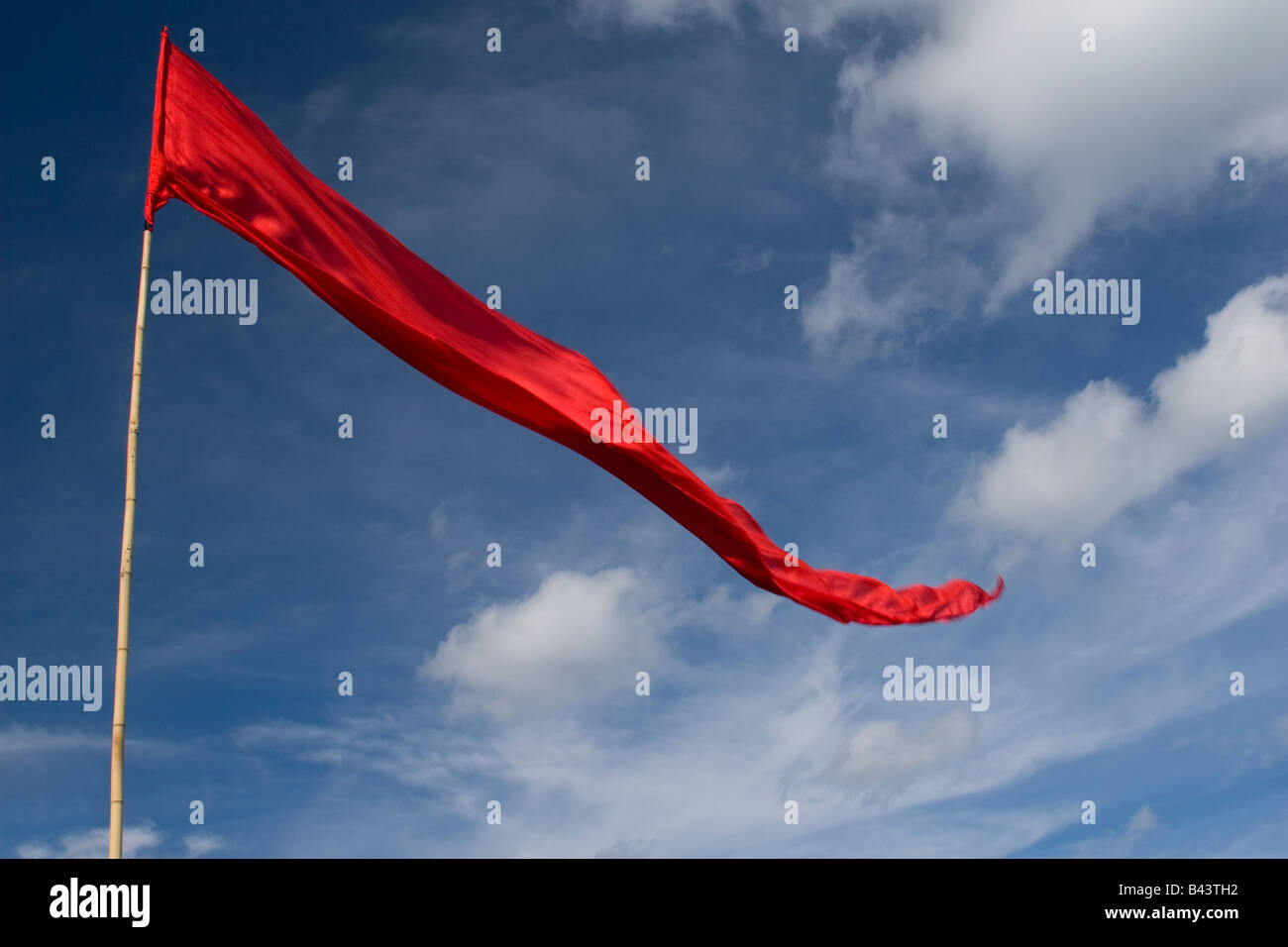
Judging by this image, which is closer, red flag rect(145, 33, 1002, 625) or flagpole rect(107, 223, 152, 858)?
flagpole rect(107, 223, 152, 858)

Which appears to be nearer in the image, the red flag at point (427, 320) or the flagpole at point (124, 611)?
the flagpole at point (124, 611)

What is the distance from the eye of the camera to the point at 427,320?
60.8 feet

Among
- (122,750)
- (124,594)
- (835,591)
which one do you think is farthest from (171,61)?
(835,591)

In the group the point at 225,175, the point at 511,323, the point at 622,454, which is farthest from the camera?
the point at 511,323

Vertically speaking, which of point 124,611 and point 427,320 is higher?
point 427,320

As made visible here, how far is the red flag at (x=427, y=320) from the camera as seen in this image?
1642 centimetres

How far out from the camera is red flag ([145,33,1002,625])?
1642 cm

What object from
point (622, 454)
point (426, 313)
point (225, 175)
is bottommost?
point (622, 454)

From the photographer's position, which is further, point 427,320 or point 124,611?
point 427,320
